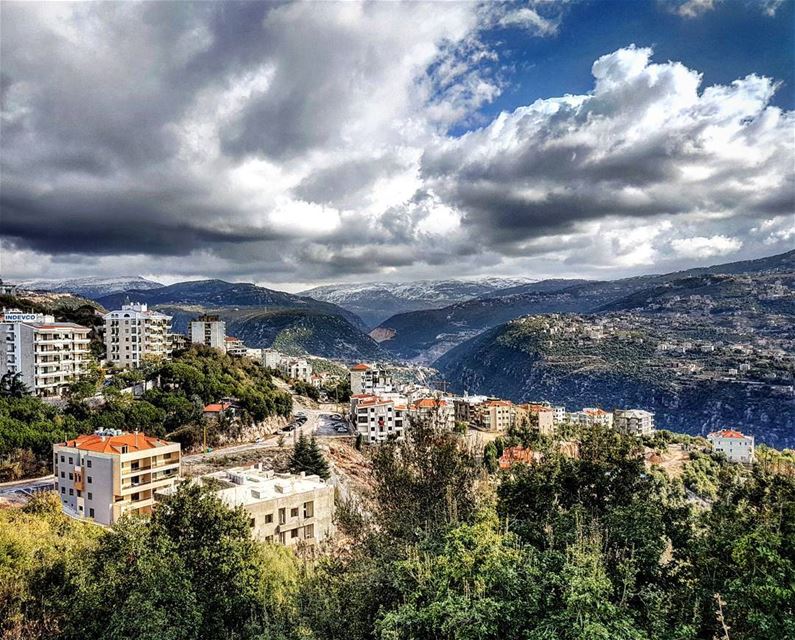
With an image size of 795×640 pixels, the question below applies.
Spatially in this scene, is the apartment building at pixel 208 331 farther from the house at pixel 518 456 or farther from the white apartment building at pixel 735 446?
the white apartment building at pixel 735 446

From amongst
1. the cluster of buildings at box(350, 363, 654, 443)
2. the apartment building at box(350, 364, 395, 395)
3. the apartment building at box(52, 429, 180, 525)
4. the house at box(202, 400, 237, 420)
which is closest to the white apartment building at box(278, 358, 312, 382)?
the cluster of buildings at box(350, 363, 654, 443)

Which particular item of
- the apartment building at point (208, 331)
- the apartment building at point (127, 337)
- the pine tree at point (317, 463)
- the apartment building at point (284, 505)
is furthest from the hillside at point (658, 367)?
the apartment building at point (284, 505)

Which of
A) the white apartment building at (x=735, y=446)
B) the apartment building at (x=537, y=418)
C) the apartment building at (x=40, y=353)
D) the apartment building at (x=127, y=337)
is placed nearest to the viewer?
the apartment building at (x=40, y=353)

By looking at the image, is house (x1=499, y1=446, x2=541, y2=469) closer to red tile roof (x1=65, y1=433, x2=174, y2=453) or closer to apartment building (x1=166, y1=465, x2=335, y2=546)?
apartment building (x1=166, y1=465, x2=335, y2=546)

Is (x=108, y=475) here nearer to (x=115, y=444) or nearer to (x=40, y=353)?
(x=115, y=444)

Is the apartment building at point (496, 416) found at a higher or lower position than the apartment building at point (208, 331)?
lower

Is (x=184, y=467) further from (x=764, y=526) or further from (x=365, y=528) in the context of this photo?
(x=764, y=526)

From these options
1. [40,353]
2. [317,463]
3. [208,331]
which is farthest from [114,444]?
[208,331]
